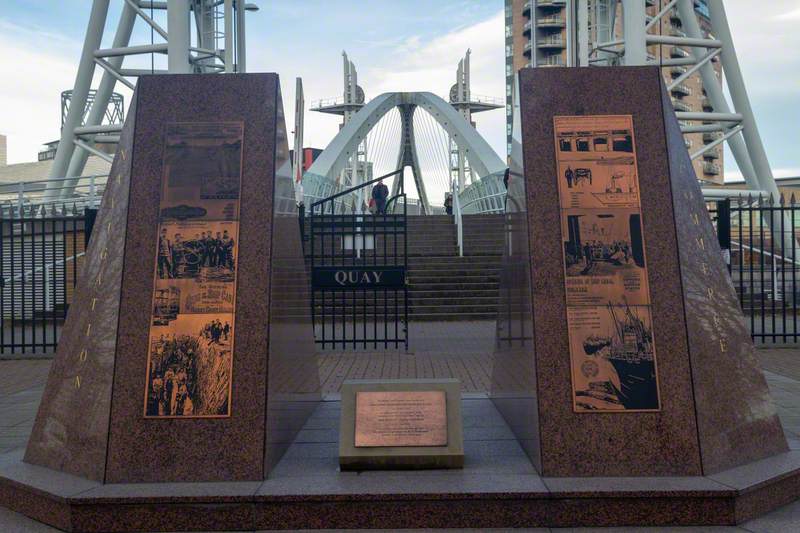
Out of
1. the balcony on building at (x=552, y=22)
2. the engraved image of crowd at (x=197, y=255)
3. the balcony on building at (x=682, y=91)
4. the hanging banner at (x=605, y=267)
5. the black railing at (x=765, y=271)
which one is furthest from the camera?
the balcony on building at (x=682, y=91)

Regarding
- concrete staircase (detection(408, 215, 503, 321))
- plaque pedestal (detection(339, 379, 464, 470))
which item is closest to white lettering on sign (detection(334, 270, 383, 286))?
concrete staircase (detection(408, 215, 503, 321))

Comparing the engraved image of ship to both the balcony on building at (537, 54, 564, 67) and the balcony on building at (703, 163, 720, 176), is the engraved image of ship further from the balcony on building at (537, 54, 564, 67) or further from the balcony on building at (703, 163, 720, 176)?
the balcony on building at (703, 163, 720, 176)

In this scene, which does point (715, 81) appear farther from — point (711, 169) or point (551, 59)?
point (711, 169)

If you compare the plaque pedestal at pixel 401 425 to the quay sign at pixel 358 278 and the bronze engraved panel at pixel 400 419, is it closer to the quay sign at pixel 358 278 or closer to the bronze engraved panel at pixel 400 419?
the bronze engraved panel at pixel 400 419

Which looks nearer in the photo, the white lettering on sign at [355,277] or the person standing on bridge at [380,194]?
the white lettering on sign at [355,277]

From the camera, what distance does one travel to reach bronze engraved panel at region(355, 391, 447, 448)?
471 centimetres

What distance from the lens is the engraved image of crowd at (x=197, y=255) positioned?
490cm

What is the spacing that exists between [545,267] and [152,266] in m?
2.48

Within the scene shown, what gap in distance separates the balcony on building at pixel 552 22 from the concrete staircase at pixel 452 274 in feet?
208

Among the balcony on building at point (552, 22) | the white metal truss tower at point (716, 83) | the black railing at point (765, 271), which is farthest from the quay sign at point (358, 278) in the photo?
the balcony on building at point (552, 22)

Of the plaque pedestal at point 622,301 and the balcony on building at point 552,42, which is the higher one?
the balcony on building at point 552,42

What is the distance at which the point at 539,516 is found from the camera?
166 inches

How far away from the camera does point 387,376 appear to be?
9.95 metres

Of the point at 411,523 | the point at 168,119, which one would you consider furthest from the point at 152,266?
the point at 411,523
